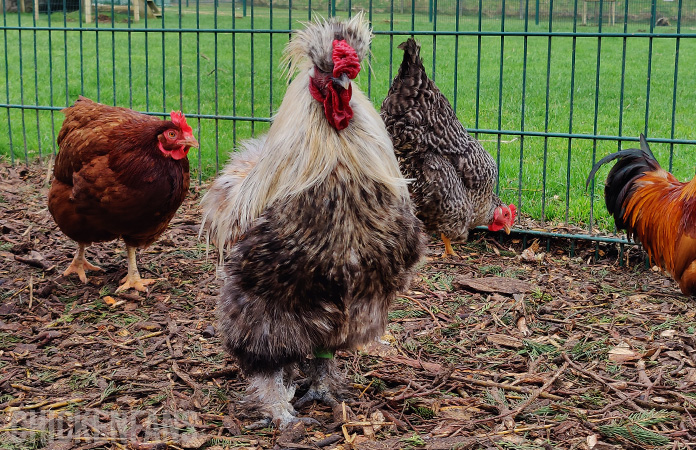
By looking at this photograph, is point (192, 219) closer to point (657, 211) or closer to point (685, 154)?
point (657, 211)

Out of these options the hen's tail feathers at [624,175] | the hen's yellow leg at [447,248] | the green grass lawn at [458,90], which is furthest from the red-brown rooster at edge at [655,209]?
the hen's yellow leg at [447,248]

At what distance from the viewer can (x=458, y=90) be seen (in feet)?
42.2

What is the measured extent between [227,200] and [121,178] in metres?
1.65

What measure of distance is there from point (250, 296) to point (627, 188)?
3737 millimetres

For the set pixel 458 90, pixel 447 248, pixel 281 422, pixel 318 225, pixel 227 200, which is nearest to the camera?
pixel 318 225

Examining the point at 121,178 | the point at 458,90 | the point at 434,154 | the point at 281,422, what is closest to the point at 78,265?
the point at 121,178

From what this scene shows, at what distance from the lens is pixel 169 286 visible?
5.67 m

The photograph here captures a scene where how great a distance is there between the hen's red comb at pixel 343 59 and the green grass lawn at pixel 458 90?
7.41ft

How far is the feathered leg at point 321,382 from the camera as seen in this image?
12.9 ft

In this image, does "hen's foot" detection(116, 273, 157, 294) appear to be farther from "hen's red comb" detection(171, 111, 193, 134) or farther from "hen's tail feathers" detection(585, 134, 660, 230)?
"hen's tail feathers" detection(585, 134, 660, 230)

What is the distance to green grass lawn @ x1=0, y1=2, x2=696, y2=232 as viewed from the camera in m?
Answer: 7.97

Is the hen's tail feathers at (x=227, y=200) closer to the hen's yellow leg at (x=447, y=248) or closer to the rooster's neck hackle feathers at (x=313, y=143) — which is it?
the rooster's neck hackle feathers at (x=313, y=143)

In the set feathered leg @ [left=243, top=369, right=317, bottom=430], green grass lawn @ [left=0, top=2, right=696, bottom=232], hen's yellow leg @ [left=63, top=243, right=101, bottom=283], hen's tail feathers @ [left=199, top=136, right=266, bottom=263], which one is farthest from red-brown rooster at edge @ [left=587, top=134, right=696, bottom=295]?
hen's yellow leg @ [left=63, top=243, right=101, bottom=283]

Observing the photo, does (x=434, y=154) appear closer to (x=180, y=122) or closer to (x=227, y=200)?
(x=180, y=122)
